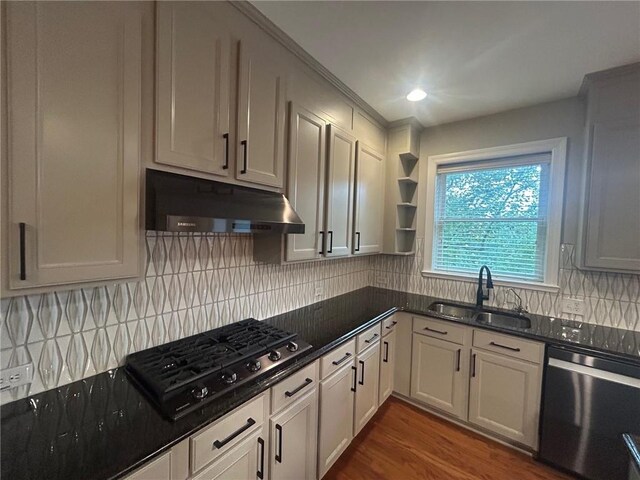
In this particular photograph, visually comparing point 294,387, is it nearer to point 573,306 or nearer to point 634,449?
point 634,449

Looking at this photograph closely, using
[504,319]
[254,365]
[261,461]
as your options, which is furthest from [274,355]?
[504,319]

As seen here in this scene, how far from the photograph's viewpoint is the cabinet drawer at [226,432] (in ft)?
3.16

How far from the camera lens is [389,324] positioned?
7.81 feet

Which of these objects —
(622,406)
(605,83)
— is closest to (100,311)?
(622,406)

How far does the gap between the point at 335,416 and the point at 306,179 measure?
61.6 inches

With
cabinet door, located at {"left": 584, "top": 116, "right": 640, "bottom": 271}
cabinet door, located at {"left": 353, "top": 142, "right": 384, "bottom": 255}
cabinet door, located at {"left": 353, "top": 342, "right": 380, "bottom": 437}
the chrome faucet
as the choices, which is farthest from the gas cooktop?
cabinet door, located at {"left": 584, "top": 116, "right": 640, "bottom": 271}

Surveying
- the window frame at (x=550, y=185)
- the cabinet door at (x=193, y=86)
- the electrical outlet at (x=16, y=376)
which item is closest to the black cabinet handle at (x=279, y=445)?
the electrical outlet at (x=16, y=376)

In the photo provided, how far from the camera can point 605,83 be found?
1836 mm

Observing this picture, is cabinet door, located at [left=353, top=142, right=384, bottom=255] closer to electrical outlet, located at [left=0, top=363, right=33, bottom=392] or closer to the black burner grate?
the black burner grate

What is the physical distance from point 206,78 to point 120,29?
0.33 metres

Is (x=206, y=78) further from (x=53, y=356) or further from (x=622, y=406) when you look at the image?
(x=622, y=406)

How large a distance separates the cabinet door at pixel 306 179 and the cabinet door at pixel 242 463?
0.95m

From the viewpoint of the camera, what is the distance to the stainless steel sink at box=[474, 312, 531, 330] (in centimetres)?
225

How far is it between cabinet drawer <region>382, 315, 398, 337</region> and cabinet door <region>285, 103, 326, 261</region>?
3.02 feet
